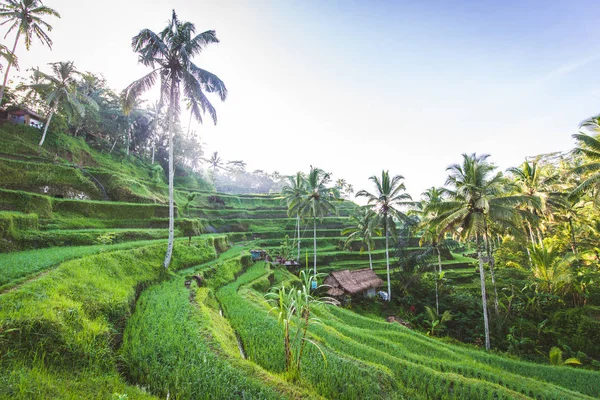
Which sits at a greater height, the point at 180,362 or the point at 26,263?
the point at 26,263

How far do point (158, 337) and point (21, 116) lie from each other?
41559mm

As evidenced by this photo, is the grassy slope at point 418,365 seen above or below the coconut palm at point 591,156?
below

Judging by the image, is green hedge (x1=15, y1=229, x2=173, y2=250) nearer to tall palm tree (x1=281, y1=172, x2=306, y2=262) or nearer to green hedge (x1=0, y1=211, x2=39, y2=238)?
green hedge (x1=0, y1=211, x2=39, y2=238)

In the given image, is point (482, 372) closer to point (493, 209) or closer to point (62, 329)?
point (493, 209)

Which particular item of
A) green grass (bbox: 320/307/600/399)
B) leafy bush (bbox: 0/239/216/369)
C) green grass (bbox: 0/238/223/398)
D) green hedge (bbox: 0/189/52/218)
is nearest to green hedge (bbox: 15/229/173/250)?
green hedge (bbox: 0/189/52/218)

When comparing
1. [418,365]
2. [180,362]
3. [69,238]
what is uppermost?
[69,238]

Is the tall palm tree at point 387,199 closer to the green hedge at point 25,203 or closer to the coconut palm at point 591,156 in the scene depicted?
the coconut palm at point 591,156

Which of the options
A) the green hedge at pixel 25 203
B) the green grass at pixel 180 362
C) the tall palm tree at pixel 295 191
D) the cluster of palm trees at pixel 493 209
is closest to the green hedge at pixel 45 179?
the green hedge at pixel 25 203

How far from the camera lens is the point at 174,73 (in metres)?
14.4

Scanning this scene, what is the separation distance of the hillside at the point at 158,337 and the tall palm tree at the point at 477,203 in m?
7.27

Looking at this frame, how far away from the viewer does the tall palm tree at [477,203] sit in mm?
15039

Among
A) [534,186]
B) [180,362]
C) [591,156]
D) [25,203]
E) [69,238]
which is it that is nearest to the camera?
[180,362]

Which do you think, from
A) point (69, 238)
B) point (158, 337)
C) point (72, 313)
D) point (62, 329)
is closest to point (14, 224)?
point (69, 238)

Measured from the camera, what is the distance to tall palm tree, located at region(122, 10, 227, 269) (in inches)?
528
